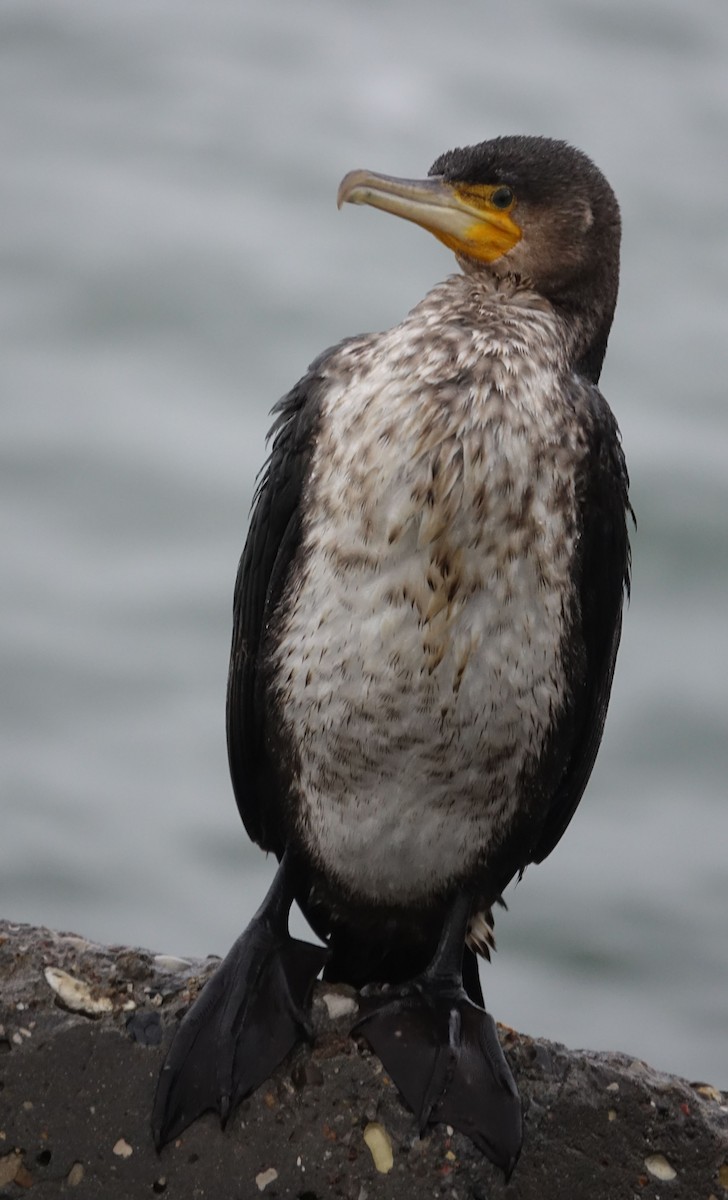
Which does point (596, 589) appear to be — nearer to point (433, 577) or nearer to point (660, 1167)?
point (433, 577)

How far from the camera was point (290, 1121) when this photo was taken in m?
2.93

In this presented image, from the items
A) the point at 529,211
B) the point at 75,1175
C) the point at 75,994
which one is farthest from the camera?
the point at 529,211

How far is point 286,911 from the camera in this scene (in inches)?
135

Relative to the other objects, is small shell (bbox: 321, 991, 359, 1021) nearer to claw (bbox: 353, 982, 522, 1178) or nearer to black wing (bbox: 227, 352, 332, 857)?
claw (bbox: 353, 982, 522, 1178)

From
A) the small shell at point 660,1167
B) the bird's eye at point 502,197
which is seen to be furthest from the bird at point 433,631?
the small shell at point 660,1167

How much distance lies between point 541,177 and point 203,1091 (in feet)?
5.62

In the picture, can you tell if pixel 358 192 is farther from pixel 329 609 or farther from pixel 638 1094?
pixel 638 1094

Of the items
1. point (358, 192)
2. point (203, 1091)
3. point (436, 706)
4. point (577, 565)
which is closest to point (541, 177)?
point (358, 192)

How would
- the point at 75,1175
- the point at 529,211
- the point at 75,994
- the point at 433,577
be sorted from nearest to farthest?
the point at 75,1175 → the point at 75,994 → the point at 433,577 → the point at 529,211

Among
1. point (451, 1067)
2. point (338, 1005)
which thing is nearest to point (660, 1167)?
point (451, 1067)

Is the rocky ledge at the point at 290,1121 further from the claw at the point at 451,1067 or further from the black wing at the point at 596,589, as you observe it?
the black wing at the point at 596,589

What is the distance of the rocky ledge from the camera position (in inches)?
112

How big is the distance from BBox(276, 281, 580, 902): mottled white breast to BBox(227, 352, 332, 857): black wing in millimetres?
61

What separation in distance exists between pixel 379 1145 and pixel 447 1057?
0.23 metres
